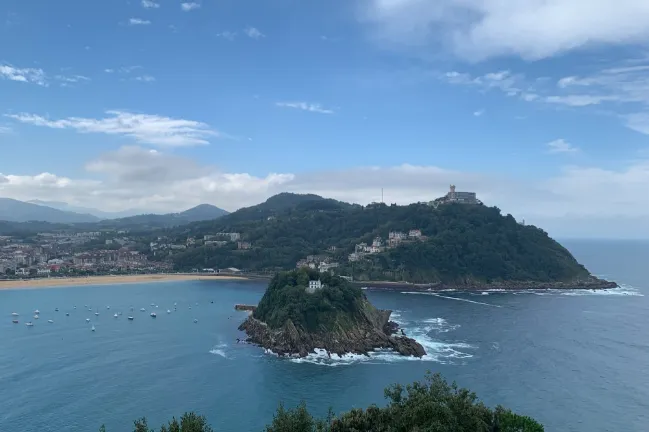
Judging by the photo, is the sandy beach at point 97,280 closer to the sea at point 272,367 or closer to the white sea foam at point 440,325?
the sea at point 272,367

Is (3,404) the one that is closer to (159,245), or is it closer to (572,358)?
(572,358)

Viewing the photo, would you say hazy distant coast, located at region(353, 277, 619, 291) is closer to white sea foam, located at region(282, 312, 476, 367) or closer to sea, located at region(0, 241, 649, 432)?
sea, located at region(0, 241, 649, 432)

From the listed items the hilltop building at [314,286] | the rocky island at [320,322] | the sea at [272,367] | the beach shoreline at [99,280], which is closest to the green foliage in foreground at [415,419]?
the sea at [272,367]

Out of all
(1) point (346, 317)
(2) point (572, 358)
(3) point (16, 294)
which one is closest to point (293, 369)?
(1) point (346, 317)

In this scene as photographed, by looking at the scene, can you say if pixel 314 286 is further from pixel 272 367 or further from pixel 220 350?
pixel 272 367

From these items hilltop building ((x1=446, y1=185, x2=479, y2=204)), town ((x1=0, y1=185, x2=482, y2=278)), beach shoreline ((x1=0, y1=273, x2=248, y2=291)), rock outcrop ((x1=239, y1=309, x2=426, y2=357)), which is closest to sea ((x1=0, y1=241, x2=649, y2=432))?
rock outcrop ((x1=239, y1=309, x2=426, y2=357))
